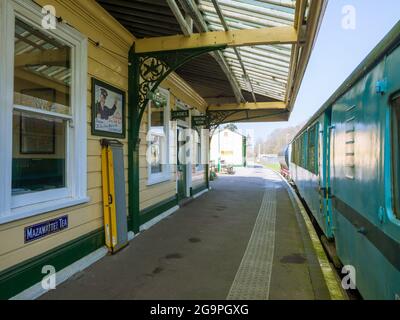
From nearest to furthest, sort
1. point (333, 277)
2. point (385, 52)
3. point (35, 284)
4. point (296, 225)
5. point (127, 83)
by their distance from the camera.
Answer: point (385, 52) < point (35, 284) < point (333, 277) < point (127, 83) < point (296, 225)

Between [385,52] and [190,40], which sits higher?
[190,40]

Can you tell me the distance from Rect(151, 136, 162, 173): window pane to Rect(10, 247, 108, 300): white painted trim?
2.74 metres

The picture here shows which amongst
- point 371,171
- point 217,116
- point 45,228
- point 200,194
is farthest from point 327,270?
point 217,116

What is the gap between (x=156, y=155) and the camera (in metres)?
7.39

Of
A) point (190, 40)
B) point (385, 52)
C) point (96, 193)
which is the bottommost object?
point (96, 193)

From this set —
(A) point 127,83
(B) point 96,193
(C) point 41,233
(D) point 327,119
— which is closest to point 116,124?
(A) point 127,83

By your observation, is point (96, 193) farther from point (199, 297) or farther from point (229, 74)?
point (229, 74)

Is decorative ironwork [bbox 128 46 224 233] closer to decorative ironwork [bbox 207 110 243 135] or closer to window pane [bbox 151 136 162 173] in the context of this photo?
window pane [bbox 151 136 162 173]

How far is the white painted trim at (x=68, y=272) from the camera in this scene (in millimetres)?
3264

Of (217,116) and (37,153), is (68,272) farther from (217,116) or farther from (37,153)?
(217,116)

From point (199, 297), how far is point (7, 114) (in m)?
2.75

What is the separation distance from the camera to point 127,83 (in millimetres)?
5621

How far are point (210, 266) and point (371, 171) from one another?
8.71 feet

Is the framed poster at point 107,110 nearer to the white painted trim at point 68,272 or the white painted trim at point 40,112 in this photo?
the white painted trim at point 40,112
